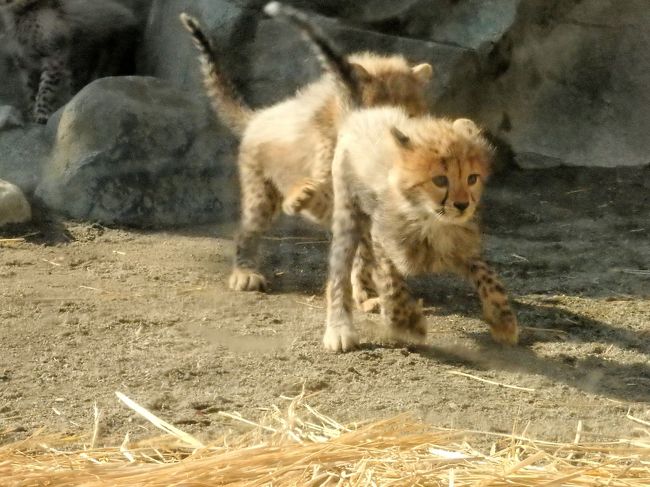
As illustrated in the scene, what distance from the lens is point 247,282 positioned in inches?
191

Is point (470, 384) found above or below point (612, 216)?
below

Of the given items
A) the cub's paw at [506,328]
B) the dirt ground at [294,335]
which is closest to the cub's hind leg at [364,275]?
the dirt ground at [294,335]

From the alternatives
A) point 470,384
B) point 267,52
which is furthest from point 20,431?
point 267,52

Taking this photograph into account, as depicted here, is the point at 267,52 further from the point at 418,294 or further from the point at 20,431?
the point at 20,431

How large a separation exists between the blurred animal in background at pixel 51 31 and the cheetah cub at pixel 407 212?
358 cm

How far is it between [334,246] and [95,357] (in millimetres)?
1001

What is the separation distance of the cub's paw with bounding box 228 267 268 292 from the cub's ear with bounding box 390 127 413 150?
1203mm

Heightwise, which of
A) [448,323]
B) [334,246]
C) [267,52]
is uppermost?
[267,52]

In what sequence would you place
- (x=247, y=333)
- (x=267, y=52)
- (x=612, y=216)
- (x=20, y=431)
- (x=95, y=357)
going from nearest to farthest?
(x=20, y=431), (x=95, y=357), (x=247, y=333), (x=612, y=216), (x=267, y=52)

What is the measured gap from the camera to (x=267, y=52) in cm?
630

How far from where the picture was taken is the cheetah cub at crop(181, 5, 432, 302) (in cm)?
455

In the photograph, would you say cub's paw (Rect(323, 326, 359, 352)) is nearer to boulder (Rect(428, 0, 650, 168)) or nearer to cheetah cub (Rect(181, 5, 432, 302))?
cheetah cub (Rect(181, 5, 432, 302))

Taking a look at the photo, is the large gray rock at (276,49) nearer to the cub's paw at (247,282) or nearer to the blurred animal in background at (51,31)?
the blurred animal in background at (51,31)

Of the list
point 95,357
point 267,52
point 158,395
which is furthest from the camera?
point 267,52
